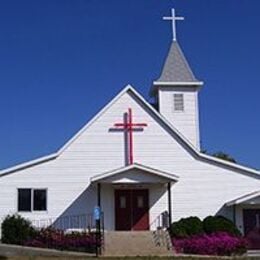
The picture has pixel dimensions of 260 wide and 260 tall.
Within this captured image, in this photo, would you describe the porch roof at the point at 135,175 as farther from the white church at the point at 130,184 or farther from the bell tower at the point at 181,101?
the bell tower at the point at 181,101

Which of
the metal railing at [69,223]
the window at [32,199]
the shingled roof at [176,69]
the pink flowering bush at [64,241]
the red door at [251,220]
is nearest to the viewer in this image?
the pink flowering bush at [64,241]

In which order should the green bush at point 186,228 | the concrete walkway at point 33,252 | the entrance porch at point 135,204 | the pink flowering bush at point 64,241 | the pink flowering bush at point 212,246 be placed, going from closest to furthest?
the concrete walkway at point 33,252, the pink flowering bush at point 64,241, the pink flowering bush at point 212,246, the green bush at point 186,228, the entrance porch at point 135,204

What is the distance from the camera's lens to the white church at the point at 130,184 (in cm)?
3341

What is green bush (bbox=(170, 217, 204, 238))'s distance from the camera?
101 feet

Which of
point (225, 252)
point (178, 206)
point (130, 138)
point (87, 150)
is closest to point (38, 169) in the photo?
point (87, 150)

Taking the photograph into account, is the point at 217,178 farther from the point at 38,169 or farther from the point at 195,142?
the point at 38,169

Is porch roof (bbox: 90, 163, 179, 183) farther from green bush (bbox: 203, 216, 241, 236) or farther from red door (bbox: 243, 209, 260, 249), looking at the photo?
red door (bbox: 243, 209, 260, 249)

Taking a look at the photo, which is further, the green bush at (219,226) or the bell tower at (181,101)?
the bell tower at (181,101)

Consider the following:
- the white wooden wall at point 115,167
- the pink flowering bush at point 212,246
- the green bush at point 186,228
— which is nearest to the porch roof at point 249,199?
the white wooden wall at point 115,167

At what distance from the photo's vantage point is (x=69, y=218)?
3322cm

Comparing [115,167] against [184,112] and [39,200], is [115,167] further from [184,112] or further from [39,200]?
[184,112]

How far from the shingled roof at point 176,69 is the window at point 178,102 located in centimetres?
84

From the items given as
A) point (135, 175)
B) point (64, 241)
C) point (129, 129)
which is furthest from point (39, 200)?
point (129, 129)

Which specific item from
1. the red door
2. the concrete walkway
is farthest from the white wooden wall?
the concrete walkway
